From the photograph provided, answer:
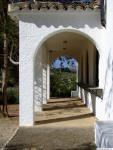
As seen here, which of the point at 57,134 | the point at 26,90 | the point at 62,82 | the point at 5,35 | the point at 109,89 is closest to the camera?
the point at 57,134

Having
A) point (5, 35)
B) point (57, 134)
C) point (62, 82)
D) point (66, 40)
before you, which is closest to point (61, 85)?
point (62, 82)

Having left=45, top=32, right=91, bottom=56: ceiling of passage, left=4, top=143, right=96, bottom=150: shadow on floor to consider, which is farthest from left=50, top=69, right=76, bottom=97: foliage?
left=4, top=143, right=96, bottom=150: shadow on floor

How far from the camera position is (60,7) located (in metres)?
14.4

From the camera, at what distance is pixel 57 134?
12.6m

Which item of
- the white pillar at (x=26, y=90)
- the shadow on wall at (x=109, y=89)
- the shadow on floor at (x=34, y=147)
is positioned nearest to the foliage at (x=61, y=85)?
the white pillar at (x=26, y=90)

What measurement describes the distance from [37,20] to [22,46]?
0.94 metres

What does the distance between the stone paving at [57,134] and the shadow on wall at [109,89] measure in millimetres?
715

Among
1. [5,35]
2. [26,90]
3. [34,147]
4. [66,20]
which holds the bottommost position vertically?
[34,147]

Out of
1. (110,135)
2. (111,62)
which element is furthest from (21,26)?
(110,135)

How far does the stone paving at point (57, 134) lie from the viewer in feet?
35.2

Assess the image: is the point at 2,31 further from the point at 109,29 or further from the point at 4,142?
the point at 4,142

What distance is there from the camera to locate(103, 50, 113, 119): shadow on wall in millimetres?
12992

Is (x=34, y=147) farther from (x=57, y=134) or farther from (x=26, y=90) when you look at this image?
(x=26, y=90)

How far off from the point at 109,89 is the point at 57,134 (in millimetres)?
2010
